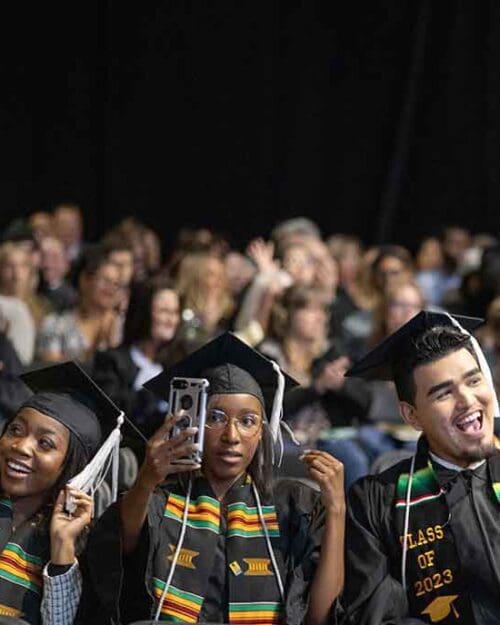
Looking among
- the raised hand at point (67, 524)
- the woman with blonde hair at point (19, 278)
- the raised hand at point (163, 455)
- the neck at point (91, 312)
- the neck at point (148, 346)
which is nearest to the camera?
the raised hand at point (163, 455)

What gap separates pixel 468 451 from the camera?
4414mm

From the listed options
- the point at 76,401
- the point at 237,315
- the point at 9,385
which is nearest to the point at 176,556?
the point at 76,401

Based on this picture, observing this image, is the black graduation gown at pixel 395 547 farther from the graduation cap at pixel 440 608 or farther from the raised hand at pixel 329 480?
the raised hand at pixel 329 480

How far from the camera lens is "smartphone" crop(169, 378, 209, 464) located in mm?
4328

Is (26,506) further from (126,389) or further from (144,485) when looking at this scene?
(126,389)

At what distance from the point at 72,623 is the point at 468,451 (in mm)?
1183

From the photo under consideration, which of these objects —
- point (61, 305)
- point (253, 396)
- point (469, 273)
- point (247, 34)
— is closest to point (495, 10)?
point (247, 34)

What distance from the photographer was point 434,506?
4.41 meters

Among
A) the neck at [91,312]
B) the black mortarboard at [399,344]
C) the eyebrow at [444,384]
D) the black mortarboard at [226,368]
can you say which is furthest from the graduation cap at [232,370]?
the neck at [91,312]

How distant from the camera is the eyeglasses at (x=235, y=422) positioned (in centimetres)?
460

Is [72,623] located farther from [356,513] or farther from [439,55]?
[439,55]

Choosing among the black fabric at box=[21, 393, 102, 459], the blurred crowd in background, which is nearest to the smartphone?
the black fabric at box=[21, 393, 102, 459]

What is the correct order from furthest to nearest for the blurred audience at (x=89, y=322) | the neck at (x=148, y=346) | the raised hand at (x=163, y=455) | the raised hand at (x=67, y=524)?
the blurred audience at (x=89, y=322), the neck at (x=148, y=346), the raised hand at (x=67, y=524), the raised hand at (x=163, y=455)

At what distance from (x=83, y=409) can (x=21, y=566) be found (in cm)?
51
